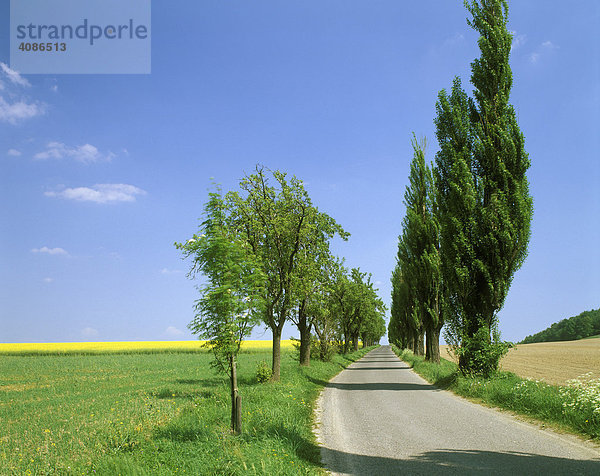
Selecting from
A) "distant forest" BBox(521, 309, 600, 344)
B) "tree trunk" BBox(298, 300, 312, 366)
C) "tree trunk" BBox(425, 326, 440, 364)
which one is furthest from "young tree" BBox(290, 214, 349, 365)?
"distant forest" BBox(521, 309, 600, 344)

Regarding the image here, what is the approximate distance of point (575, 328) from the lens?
124 metres

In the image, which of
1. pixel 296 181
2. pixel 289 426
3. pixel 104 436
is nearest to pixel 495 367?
pixel 289 426

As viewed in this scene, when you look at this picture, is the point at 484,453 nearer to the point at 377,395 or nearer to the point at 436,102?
the point at 377,395

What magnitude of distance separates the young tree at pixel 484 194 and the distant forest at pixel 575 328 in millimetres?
127942

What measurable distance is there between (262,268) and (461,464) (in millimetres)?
13260

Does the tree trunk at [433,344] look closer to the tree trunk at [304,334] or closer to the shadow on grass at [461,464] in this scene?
the tree trunk at [304,334]

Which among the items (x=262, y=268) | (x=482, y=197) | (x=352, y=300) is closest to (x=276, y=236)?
(x=262, y=268)

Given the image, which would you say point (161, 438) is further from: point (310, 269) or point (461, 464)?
point (310, 269)

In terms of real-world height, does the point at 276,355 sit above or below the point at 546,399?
below

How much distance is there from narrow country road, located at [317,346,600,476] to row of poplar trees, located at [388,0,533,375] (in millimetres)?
5562

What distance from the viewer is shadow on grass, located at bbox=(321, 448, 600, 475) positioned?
6410mm

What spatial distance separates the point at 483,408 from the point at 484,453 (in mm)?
5496

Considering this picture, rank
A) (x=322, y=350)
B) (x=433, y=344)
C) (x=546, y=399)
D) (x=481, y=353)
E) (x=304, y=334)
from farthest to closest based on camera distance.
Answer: (x=322, y=350) → (x=433, y=344) → (x=304, y=334) → (x=481, y=353) → (x=546, y=399)

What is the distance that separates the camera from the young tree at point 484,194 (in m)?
17.2
